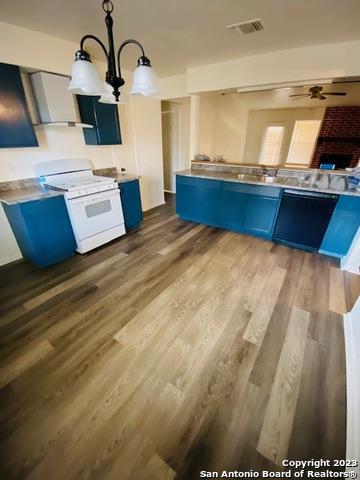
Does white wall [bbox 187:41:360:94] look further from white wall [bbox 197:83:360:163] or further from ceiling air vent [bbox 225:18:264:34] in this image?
white wall [bbox 197:83:360:163]

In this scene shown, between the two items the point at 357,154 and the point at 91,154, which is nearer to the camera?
the point at 91,154

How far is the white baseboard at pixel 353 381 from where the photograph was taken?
1056mm

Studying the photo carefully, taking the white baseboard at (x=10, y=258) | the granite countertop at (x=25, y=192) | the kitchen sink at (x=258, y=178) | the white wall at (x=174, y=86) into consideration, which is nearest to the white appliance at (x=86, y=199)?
the granite countertop at (x=25, y=192)

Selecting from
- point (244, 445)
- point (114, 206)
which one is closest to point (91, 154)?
point (114, 206)

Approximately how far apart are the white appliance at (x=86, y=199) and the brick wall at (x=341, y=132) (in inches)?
230

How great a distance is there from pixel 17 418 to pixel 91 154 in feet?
10.7

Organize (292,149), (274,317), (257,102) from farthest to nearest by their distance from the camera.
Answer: (292,149) < (257,102) < (274,317)

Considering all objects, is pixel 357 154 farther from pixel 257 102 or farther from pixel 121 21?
pixel 121 21

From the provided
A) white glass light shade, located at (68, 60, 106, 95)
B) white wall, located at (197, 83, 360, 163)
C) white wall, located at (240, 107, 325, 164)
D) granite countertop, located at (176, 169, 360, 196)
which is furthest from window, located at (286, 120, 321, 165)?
white glass light shade, located at (68, 60, 106, 95)

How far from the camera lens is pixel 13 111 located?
2.24m

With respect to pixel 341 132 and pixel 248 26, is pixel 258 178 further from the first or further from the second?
pixel 341 132

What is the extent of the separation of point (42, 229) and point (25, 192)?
0.50 metres

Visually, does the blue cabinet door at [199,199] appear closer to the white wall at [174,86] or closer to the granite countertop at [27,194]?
the white wall at [174,86]

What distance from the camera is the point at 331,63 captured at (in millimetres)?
2439
